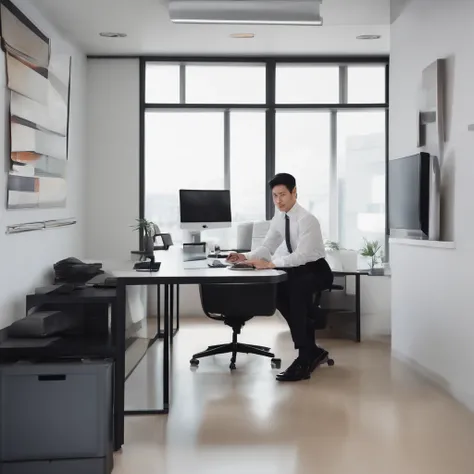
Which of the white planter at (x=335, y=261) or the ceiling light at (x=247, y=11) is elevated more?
the ceiling light at (x=247, y=11)

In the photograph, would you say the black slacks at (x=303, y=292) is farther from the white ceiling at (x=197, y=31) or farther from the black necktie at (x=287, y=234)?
the white ceiling at (x=197, y=31)

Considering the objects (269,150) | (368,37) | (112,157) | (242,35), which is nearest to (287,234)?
(242,35)

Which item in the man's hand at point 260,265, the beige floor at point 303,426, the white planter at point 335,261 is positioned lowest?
the beige floor at point 303,426

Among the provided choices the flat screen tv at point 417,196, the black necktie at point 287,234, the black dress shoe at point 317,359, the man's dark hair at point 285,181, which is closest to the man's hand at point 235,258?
the black necktie at point 287,234

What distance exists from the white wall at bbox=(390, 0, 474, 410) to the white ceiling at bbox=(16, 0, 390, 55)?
56cm

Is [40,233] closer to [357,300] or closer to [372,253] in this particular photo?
[357,300]

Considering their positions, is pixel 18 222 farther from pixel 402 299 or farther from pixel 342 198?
pixel 342 198

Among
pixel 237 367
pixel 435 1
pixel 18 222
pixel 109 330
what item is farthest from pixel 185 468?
pixel 435 1

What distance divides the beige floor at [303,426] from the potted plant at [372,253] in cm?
149

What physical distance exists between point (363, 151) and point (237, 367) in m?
3.79

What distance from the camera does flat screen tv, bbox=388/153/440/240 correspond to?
475 cm

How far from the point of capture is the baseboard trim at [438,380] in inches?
169

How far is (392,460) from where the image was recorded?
332cm

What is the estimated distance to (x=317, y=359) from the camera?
17.4 feet
